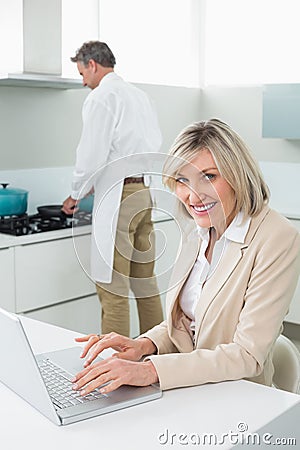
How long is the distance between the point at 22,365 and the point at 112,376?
0.19m

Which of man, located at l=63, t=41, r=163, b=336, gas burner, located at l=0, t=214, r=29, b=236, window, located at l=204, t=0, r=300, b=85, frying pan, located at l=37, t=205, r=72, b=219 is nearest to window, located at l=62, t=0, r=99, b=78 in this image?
man, located at l=63, t=41, r=163, b=336

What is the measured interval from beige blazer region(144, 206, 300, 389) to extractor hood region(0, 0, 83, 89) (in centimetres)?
199

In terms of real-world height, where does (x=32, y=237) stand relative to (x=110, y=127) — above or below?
below

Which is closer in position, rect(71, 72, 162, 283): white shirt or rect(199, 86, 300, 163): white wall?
rect(71, 72, 162, 283): white shirt

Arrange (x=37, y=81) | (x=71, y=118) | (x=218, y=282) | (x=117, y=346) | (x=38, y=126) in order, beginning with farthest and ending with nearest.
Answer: (x=71, y=118) → (x=38, y=126) → (x=37, y=81) → (x=218, y=282) → (x=117, y=346)

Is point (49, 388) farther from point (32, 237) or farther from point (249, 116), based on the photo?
point (249, 116)

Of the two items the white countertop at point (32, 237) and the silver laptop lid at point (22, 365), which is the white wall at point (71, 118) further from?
the silver laptop lid at point (22, 365)

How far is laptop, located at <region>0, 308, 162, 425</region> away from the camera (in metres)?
1.18

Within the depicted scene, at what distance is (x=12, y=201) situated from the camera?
3.35 meters

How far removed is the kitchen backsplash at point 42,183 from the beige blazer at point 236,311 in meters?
2.15

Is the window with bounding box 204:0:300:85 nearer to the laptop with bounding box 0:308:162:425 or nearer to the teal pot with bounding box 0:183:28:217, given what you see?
the teal pot with bounding box 0:183:28:217

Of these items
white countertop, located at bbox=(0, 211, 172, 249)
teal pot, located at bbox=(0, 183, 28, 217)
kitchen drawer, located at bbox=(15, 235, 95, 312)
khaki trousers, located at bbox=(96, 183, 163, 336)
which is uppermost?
khaki trousers, located at bbox=(96, 183, 163, 336)

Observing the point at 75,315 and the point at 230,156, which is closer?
the point at 230,156

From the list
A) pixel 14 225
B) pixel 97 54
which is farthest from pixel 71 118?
pixel 14 225
